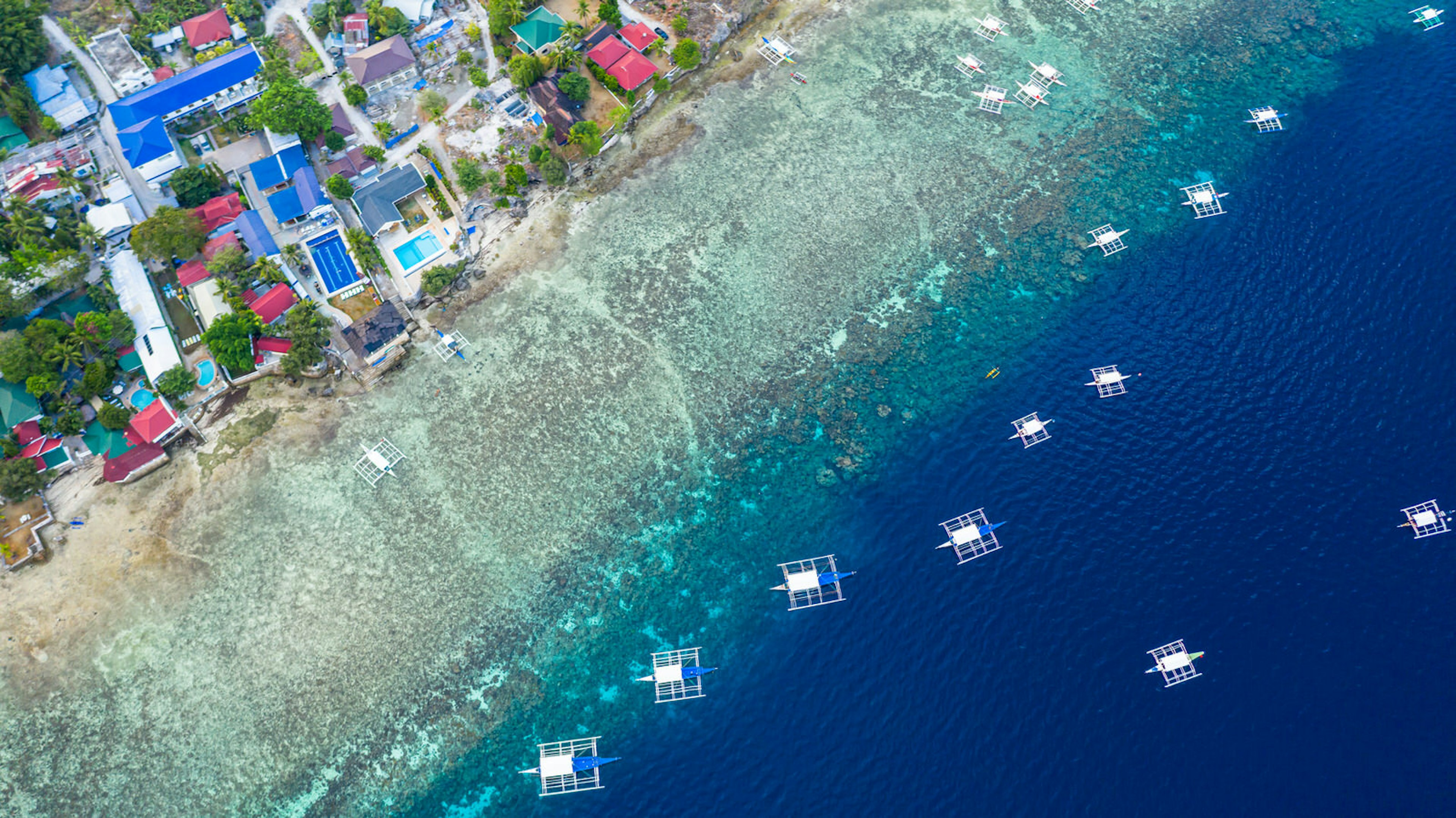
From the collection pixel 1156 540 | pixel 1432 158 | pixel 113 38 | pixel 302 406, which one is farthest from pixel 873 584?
pixel 113 38

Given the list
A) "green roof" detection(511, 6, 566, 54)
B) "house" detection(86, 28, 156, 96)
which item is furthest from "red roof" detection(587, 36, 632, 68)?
"house" detection(86, 28, 156, 96)

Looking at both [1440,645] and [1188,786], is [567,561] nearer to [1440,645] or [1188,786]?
[1188,786]

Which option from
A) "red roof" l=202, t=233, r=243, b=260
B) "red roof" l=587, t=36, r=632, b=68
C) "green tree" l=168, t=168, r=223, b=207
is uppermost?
"red roof" l=587, t=36, r=632, b=68

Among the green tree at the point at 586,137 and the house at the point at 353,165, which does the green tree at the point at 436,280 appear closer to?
the house at the point at 353,165

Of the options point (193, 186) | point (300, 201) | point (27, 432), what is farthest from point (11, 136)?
point (27, 432)

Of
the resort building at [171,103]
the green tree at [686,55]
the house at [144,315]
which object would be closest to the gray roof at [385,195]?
the resort building at [171,103]

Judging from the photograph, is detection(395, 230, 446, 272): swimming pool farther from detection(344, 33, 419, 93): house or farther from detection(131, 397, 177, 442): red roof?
detection(131, 397, 177, 442): red roof
